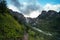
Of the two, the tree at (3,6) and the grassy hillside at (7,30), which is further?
the tree at (3,6)

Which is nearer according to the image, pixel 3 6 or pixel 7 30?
pixel 7 30

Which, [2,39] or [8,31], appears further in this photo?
[8,31]

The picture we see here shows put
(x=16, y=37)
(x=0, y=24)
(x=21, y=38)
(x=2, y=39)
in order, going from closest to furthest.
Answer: (x=2, y=39) → (x=0, y=24) → (x=16, y=37) → (x=21, y=38)

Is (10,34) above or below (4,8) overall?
below

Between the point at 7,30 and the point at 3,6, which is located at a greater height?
the point at 3,6

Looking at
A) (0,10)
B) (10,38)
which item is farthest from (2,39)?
(0,10)

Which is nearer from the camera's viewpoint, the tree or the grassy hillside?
the grassy hillside

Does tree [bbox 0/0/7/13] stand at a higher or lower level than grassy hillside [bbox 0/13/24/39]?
higher

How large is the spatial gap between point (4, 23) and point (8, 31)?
382cm

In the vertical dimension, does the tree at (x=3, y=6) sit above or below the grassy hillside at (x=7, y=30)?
above

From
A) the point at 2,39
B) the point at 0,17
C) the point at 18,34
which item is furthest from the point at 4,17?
the point at 2,39

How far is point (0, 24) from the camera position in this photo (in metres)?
74.4

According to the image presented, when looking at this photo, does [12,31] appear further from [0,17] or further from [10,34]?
[0,17]

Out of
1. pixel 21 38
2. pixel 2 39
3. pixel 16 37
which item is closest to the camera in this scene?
pixel 2 39
